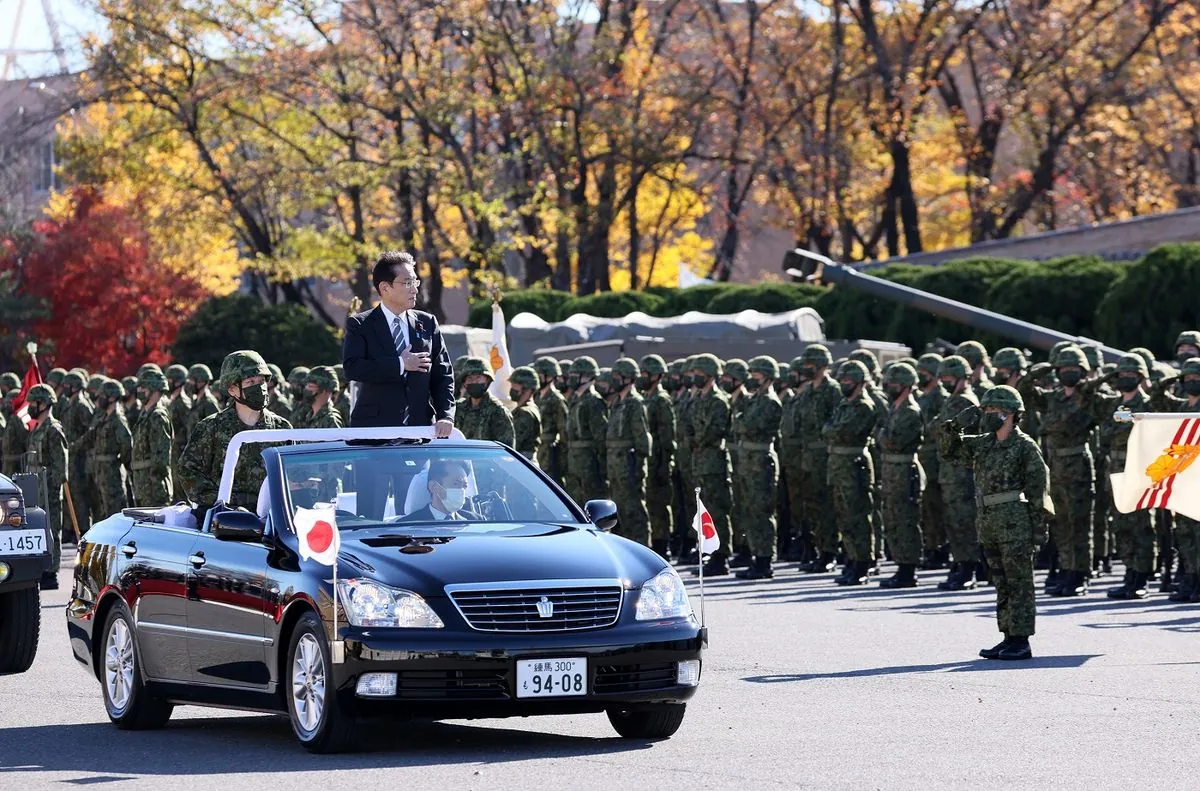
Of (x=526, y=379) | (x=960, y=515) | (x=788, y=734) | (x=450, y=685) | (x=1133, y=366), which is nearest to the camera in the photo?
(x=450, y=685)

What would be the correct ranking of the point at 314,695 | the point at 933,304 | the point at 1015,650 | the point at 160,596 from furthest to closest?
1. the point at 933,304
2. the point at 1015,650
3. the point at 160,596
4. the point at 314,695

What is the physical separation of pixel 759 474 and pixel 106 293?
2775 centimetres

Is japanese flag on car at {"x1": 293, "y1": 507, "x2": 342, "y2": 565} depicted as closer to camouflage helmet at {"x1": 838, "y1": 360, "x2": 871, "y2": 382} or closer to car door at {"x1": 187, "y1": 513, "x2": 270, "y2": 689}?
car door at {"x1": 187, "y1": 513, "x2": 270, "y2": 689}

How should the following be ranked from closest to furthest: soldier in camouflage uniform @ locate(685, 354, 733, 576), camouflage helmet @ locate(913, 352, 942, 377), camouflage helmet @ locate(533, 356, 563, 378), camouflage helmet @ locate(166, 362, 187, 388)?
1. camouflage helmet @ locate(913, 352, 942, 377)
2. soldier in camouflage uniform @ locate(685, 354, 733, 576)
3. camouflage helmet @ locate(533, 356, 563, 378)
4. camouflage helmet @ locate(166, 362, 187, 388)

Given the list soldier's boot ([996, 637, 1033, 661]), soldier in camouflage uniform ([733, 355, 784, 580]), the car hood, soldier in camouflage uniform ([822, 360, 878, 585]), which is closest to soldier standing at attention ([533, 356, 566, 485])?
soldier in camouflage uniform ([733, 355, 784, 580])

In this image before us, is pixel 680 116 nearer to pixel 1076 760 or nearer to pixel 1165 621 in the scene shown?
pixel 1165 621

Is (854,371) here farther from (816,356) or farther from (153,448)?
(153,448)

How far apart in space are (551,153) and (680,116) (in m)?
2.68

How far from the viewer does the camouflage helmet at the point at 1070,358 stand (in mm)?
20406

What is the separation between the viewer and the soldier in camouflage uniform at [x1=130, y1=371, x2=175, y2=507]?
80.0 feet

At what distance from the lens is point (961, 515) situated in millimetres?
20766

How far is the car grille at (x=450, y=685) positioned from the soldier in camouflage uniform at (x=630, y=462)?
14.8 metres

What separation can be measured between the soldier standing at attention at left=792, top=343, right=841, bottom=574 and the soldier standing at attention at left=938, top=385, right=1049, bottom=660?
7.98 metres

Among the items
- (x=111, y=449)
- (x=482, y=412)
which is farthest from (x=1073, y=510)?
(x=111, y=449)
